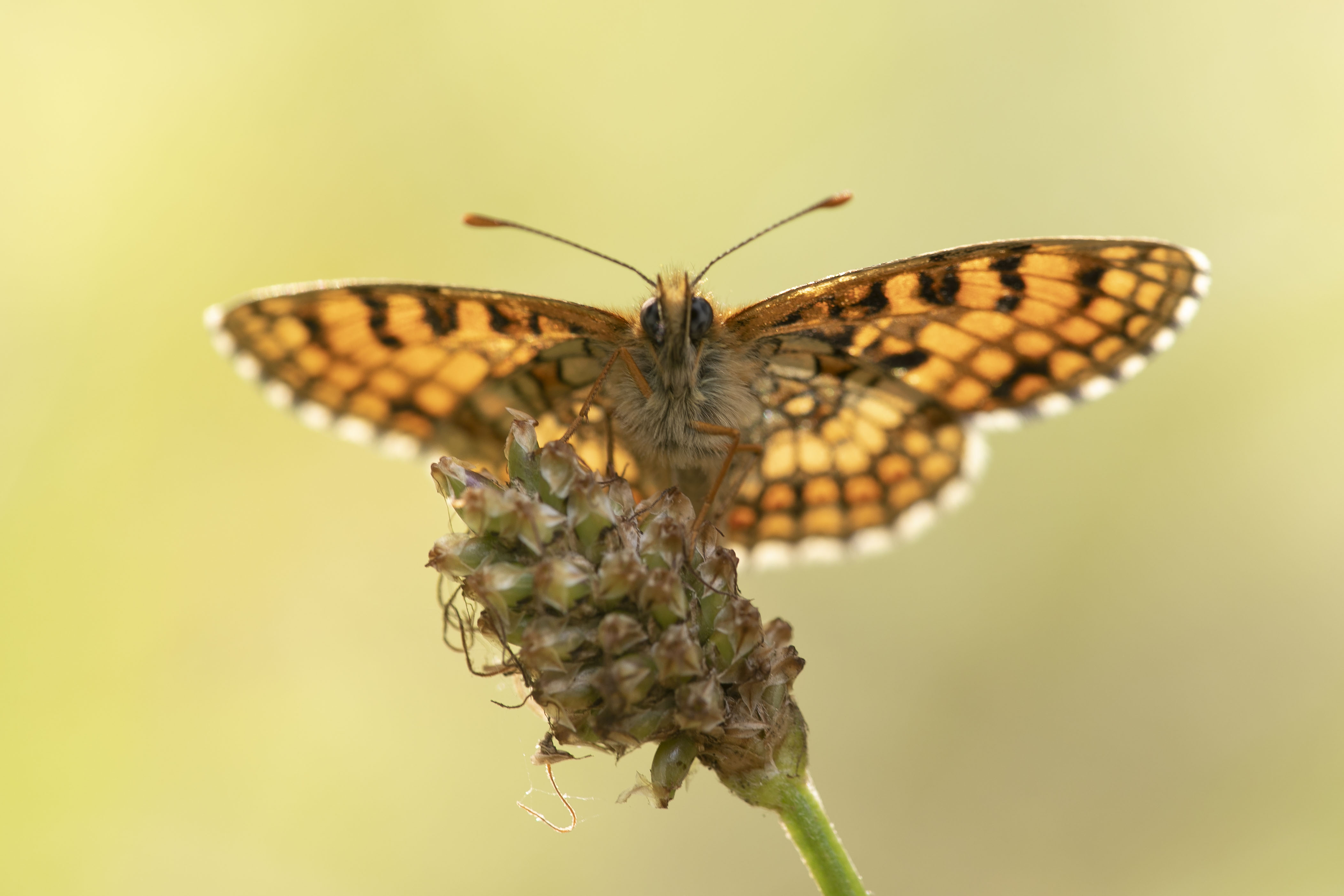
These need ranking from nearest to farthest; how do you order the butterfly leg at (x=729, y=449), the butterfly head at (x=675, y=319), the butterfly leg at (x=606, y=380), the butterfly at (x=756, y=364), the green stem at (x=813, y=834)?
1. the green stem at (x=813, y=834)
2. the butterfly leg at (x=729, y=449)
3. the butterfly leg at (x=606, y=380)
4. the butterfly head at (x=675, y=319)
5. the butterfly at (x=756, y=364)

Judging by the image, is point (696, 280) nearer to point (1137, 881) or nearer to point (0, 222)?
point (1137, 881)

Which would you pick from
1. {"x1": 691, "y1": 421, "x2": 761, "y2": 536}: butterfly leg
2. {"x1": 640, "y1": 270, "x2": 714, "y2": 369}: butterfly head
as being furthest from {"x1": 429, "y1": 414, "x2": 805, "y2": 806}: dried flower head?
{"x1": 640, "y1": 270, "x2": 714, "y2": 369}: butterfly head

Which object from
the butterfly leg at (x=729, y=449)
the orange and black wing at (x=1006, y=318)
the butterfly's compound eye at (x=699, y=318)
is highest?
the butterfly's compound eye at (x=699, y=318)

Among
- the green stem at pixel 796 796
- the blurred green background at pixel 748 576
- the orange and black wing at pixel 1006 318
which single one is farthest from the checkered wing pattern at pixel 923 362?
the blurred green background at pixel 748 576

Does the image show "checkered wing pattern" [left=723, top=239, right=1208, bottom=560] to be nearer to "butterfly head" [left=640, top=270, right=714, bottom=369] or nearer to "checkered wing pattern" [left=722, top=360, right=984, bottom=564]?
"checkered wing pattern" [left=722, top=360, right=984, bottom=564]

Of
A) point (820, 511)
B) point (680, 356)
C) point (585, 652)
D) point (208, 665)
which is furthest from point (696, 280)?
point (208, 665)

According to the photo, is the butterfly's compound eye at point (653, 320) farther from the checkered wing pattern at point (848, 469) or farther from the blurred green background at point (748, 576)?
the blurred green background at point (748, 576)

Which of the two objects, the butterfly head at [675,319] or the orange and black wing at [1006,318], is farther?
the orange and black wing at [1006,318]

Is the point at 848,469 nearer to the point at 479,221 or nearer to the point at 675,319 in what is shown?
the point at 675,319
